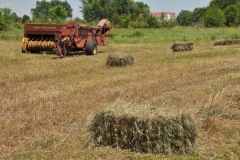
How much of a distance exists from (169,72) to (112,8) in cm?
8300

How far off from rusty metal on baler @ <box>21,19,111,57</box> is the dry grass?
265 cm

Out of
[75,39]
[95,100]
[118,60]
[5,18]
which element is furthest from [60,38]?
[5,18]

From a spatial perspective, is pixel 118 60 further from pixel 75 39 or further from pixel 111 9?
pixel 111 9

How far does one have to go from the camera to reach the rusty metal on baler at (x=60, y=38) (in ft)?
47.8

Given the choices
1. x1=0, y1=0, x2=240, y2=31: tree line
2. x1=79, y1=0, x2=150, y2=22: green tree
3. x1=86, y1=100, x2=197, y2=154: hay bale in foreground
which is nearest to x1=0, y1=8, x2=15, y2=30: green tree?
x1=0, y1=0, x2=240, y2=31: tree line

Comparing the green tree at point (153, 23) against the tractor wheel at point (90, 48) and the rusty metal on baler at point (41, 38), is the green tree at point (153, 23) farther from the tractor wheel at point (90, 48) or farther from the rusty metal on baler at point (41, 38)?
the tractor wheel at point (90, 48)

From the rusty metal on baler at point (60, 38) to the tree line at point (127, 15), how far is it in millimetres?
17492

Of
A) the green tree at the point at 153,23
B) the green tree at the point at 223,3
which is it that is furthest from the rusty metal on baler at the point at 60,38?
the green tree at the point at 223,3

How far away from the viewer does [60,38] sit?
47.3 feet

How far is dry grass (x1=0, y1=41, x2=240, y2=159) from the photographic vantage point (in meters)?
4.00

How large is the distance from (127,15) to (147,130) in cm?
6619

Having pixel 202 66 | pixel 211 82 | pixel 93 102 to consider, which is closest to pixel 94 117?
pixel 93 102

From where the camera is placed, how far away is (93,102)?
6277 millimetres

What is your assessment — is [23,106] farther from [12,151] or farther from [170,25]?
[170,25]
